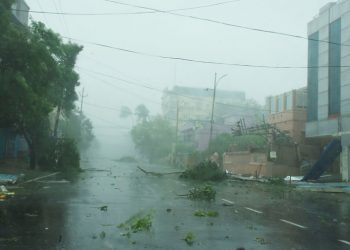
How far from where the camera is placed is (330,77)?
39000 millimetres

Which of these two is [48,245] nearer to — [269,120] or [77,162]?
[77,162]

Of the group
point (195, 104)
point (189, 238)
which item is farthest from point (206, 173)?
point (195, 104)

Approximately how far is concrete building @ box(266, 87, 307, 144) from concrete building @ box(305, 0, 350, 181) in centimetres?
564

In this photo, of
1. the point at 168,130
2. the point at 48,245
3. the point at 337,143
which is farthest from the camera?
the point at 168,130

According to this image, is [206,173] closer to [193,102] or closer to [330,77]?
[330,77]

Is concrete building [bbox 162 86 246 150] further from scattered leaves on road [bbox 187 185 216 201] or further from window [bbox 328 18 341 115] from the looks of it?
scattered leaves on road [bbox 187 185 216 201]

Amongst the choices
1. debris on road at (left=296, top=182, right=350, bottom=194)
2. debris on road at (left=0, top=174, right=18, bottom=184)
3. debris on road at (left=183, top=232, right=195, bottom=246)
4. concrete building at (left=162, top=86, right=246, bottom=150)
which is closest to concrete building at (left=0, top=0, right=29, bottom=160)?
debris on road at (left=0, top=174, right=18, bottom=184)

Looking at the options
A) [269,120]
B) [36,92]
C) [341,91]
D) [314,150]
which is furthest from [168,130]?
[36,92]

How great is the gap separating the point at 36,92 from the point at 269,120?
3280cm

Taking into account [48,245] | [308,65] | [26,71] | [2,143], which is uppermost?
[308,65]

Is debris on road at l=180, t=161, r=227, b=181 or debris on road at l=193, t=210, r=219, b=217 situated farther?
debris on road at l=180, t=161, r=227, b=181

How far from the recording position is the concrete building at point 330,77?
118 feet

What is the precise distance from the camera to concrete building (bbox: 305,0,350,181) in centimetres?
3603

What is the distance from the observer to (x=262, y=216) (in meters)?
14.3
